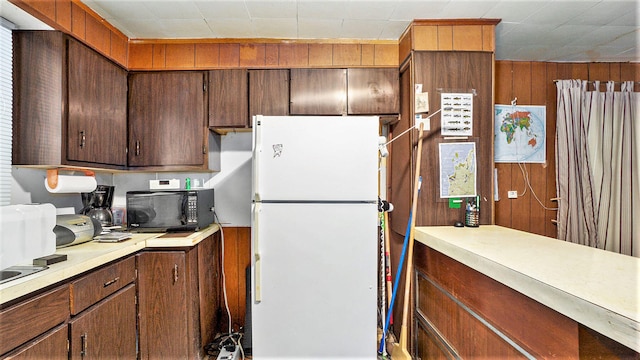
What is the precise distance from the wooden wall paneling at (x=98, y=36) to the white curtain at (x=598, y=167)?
3447 mm

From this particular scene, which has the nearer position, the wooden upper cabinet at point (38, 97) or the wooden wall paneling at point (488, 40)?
the wooden upper cabinet at point (38, 97)

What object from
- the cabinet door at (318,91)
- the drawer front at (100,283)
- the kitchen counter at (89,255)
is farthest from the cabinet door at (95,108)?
the cabinet door at (318,91)

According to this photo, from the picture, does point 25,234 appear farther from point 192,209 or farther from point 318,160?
point 318,160

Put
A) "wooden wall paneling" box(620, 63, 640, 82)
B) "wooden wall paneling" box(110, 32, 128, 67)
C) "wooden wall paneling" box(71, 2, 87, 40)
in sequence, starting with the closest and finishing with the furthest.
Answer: "wooden wall paneling" box(71, 2, 87, 40) < "wooden wall paneling" box(110, 32, 128, 67) < "wooden wall paneling" box(620, 63, 640, 82)

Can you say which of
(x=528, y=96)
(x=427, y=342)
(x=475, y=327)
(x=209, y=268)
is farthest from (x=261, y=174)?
(x=528, y=96)

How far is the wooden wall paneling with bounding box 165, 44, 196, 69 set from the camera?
7.26 feet

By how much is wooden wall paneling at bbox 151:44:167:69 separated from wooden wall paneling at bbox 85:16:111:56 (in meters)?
0.28

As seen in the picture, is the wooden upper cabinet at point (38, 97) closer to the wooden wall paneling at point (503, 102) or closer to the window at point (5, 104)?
the window at point (5, 104)

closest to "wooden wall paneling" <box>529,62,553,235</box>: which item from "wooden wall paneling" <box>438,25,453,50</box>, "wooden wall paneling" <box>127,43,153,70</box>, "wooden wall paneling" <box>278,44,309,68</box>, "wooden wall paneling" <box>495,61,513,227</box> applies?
"wooden wall paneling" <box>495,61,513,227</box>

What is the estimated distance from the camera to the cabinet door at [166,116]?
2199mm

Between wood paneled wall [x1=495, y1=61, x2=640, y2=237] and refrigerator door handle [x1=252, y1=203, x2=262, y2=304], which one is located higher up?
wood paneled wall [x1=495, y1=61, x2=640, y2=237]

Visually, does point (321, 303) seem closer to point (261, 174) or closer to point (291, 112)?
point (261, 174)

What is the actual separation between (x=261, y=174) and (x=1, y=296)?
1.13 metres

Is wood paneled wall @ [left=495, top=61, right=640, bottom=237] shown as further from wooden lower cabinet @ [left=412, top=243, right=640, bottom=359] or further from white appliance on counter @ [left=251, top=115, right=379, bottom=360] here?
white appliance on counter @ [left=251, top=115, right=379, bottom=360]
